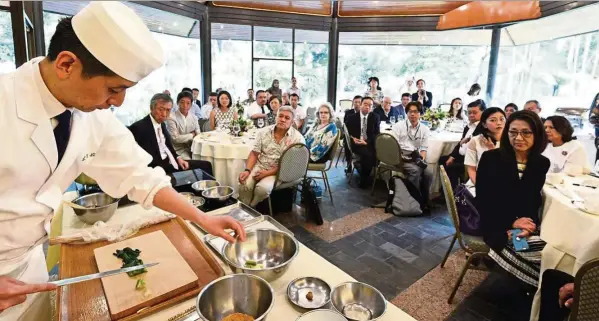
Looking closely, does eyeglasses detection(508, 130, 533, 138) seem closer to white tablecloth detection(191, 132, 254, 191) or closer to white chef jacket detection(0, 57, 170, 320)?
white chef jacket detection(0, 57, 170, 320)

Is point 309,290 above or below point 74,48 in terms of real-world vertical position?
below

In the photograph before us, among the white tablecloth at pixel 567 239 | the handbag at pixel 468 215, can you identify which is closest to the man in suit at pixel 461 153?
the handbag at pixel 468 215

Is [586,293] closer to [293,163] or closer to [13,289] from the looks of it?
[13,289]

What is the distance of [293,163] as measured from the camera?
3486mm

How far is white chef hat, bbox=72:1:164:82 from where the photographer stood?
2.89 ft

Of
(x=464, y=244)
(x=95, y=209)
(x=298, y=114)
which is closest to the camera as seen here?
(x=95, y=209)

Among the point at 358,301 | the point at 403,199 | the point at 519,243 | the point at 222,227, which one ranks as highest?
the point at 222,227

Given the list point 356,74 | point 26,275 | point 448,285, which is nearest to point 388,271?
point 448,285

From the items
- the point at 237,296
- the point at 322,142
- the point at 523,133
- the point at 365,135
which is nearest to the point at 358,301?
the point at 237,296

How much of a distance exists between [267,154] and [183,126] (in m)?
1.93

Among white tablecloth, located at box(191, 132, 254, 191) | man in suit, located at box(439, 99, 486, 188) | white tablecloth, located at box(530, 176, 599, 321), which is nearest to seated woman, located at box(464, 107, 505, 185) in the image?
man in suit, located at box(439, 99, 486, 188)

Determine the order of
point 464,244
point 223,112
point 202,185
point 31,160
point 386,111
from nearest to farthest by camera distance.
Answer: point 31,160, point 202,185, point 464,244, point 223,112, point 386,111

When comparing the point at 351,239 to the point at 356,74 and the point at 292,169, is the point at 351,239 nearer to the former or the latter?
the point at 292,169

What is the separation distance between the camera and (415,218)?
402cm
